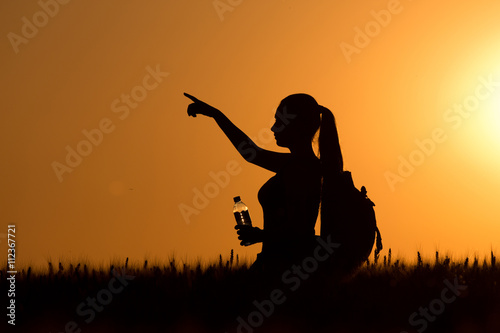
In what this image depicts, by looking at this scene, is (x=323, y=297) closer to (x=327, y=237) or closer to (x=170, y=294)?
(x=327, y=237)

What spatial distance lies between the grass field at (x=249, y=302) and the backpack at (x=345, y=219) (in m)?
0.23

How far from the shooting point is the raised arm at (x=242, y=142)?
7844mm

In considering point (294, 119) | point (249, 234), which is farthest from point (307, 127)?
point (249, 234)

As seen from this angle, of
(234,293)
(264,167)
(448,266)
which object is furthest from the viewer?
(448,266)

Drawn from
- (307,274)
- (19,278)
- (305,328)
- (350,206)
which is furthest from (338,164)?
(19,278)

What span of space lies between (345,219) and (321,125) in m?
0.85

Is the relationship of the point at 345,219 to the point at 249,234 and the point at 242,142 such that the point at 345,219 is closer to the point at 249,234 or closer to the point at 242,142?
the point at 249,234

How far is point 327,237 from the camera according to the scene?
25.6ft

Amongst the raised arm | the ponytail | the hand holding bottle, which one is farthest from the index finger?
the hand holding bottle

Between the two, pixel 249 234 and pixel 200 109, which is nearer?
pixel 249 234

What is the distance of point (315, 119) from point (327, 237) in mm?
1038

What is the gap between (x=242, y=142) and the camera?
7836 mm

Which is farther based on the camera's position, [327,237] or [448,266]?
[448,266]

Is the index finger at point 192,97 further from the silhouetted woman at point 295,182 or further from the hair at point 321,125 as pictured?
the hair at point 321,125
